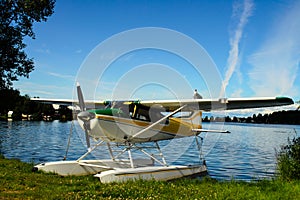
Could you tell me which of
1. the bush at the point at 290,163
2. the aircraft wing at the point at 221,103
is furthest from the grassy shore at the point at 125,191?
the aircraft wing at the point at 221,103

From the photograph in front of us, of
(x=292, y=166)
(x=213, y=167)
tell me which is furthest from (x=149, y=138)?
(x=213, y=167)

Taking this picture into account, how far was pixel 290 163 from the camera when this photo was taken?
→ 889 centimetres

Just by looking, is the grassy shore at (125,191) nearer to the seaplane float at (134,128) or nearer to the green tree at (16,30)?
the seaplane float at (134,128)

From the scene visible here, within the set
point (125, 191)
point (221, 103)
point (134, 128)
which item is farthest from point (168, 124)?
point (125, 191)

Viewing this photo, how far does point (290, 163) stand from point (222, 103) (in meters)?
3.13

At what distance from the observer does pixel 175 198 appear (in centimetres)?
612

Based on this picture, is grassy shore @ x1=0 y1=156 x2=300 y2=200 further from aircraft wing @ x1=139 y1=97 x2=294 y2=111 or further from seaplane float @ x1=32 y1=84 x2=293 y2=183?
aircraft wing @ x1=139 y1=97 x2=294 y2=111

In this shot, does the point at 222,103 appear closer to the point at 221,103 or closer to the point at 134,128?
the point at 221,103

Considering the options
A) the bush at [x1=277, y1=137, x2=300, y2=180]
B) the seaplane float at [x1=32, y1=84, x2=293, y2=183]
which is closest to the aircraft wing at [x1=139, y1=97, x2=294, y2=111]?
the seaplane float at [x1=32, y1=84, x2=293, y2=183]

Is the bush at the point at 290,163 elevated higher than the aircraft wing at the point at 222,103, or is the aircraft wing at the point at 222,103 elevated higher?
the aircraft wing at the point at 222,103

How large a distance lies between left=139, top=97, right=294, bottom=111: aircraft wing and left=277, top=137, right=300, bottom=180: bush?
5.72 feet

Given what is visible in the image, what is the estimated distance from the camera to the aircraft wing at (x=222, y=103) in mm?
10369

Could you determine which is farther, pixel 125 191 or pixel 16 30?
pixel 16 30

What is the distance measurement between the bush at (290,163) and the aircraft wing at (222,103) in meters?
1.74
